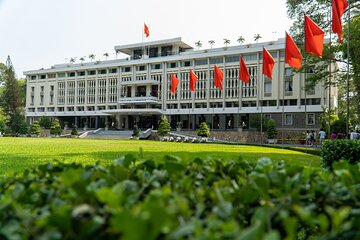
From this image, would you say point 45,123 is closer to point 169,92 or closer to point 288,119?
point 169,92

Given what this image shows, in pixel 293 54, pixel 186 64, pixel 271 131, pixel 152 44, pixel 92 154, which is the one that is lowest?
pixel 92 154

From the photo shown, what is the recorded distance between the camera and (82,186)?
118 cm

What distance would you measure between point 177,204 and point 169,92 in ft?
172

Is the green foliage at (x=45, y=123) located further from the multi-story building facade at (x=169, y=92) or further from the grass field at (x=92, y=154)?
the grass field at (x=92, y=154)

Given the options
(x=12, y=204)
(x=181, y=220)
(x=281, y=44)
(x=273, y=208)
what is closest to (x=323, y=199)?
(x=273, y=208)

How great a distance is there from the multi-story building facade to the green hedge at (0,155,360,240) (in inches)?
1566

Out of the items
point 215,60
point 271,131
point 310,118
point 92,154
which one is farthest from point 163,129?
point 92,154

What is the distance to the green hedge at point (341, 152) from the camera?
8844 millimetres

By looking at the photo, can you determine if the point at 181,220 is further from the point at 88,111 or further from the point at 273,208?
the point at 88,111

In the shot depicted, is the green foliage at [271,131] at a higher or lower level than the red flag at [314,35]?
lower

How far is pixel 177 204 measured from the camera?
105 cm

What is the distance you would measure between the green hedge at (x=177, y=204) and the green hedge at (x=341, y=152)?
7725 millimetres

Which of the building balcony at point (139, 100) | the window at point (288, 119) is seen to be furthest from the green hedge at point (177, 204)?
the building balcony at point (139, 100)

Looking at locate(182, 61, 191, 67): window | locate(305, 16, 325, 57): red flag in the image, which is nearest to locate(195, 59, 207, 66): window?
locate(182, 61, 191, 67): window
